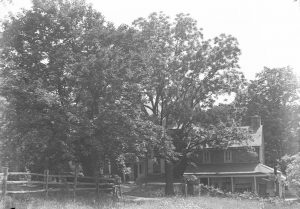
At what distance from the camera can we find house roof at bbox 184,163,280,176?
4784 centimetres

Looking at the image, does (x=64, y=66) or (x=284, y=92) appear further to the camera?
(x=284, y=92)

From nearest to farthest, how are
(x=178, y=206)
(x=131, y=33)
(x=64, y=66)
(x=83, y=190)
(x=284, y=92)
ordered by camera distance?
(x=178, y=206)
(x=83, y=190)
(x=64, y=66)
(x=131, y=33)
(x=284, y=92)

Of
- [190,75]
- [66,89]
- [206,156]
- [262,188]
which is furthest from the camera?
[206,156]

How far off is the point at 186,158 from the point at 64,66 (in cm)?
2398

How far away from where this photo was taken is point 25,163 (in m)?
27.4

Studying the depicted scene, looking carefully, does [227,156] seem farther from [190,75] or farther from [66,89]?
[66,89]

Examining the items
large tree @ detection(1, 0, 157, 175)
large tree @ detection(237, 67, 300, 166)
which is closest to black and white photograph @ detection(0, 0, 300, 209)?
large tree @ detection(1, 0, 157, 175)

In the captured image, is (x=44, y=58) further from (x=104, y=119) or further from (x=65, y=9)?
(x=104, y=119)

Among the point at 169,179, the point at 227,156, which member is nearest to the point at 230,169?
the point at 227,156

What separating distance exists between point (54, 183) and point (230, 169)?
30713 mm

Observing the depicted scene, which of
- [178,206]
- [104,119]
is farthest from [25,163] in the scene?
[178,206]

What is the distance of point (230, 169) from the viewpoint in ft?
163

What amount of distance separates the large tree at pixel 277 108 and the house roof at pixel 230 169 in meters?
21.3

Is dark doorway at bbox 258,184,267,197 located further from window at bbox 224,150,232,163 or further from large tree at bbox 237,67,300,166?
large tree at bbox 237,67,300,166
